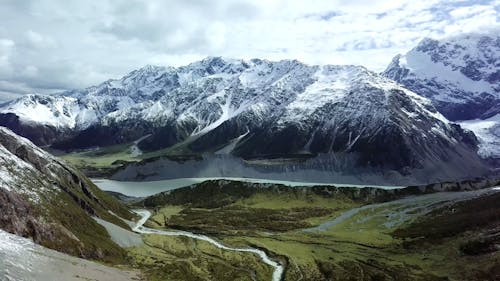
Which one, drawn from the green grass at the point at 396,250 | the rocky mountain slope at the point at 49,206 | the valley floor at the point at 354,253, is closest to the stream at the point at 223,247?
the valley floor at the point at 354,253

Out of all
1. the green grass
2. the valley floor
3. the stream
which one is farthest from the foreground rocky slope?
the green grass

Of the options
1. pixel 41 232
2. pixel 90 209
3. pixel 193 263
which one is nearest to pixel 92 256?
pixel 41 232

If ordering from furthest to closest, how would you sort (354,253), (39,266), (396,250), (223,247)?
1. (223,247)
2. (396,250)
3. (354,253)
4. (39,266)

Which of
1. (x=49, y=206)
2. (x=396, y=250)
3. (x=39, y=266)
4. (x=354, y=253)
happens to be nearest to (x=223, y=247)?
(x=354, y=253)

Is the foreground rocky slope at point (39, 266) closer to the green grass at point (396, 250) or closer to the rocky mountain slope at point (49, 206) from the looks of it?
the rocky mountain slope at point (49, 206)

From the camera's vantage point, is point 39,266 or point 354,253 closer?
point 39,266

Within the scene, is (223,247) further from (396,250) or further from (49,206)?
(49,206)

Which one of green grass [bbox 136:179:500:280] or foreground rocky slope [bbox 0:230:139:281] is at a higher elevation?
foreground rocky slope [bbox 0:230:139:281]

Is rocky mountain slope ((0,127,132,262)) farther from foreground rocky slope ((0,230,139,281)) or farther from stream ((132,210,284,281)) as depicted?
stream ((132,210,284,281))

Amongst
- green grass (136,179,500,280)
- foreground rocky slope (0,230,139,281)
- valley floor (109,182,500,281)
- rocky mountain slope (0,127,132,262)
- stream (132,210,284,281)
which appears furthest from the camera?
stream (132,210,284,281)

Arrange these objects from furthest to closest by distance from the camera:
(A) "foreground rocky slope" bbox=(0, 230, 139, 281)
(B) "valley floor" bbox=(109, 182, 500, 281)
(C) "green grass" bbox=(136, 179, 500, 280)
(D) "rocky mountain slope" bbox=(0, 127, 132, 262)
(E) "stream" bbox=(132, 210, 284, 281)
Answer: (E) "stream" bbox=(132, 210, 284, 281), (C) "green grass" bbox=(136, 179, 500, 280), (B) "valley floor" bbox=(109, 182, 500, 281), (D) "rocky mountain slope" bbox=(0, 127, 132, 262), (A) "foreground rocky slope" bbox=(0, 230, 139, 281)
